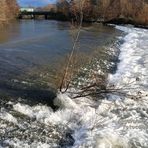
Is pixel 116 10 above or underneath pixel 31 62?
underneath

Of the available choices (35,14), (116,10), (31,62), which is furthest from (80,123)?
(35,14)

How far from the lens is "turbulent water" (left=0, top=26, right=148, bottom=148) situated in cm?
1066

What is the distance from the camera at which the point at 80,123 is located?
12055 mm

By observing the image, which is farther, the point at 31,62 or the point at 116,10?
the point at 116,10

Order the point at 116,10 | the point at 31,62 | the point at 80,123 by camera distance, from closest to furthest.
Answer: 1. the point at 80,123
2. the point at 31,62
3. the point at 116,10

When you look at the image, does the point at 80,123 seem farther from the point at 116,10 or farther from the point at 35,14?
the point at 35,14

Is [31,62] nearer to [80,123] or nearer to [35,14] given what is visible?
[80,123]

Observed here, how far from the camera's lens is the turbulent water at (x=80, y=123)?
1066cm

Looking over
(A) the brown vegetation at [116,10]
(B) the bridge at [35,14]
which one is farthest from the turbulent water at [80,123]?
(B) the bridge at [35,14]

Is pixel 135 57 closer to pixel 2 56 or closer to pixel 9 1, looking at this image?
pixel 2 56

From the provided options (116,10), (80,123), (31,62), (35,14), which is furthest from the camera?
(35,14)

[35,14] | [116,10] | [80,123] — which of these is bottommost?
[35,14]

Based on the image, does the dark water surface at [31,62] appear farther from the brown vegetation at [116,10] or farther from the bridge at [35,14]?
the bridge at [35,14]

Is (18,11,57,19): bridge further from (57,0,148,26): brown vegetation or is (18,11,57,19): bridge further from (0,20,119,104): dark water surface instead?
(0,20,119,104): dark water surface
